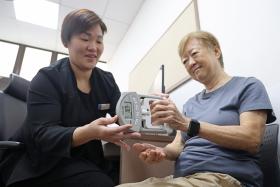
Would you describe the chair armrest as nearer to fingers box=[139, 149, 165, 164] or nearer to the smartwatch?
fingers box=[139, 149, 165, 164]

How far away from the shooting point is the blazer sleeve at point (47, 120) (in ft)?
2.63

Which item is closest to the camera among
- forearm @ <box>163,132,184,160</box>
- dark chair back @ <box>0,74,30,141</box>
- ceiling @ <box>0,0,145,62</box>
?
forearm @ <box>163,132,184,160</box>

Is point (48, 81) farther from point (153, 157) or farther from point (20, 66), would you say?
point (20, 66)

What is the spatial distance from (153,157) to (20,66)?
3683 millimetres

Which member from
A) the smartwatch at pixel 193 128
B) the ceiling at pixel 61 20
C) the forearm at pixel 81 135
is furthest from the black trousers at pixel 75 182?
the ceiling at pixel 61 20

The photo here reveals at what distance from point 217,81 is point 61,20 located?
9.27ft

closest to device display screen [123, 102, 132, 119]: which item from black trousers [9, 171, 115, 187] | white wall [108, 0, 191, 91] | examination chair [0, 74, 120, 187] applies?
black trousers [9, 171, 115, 187]

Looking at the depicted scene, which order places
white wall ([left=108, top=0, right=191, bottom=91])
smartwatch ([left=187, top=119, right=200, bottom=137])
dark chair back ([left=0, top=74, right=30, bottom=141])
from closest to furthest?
smartwatch ([left=187, top=119, right=200, bottom=137]), dark chair back ([left=0, top=74, right=30, bottom=141]), white wall ([left=108, top=0, right=191, bottom=91])

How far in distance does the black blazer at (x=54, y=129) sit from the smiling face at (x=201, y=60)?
39 centimetres

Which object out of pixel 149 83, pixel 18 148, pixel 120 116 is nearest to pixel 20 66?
pixel 149 83

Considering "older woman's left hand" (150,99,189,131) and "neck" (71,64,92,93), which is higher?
"neck" (71,64,92,93)

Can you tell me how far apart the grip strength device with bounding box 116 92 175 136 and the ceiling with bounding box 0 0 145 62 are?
241cm

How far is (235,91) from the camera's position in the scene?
2.90ft

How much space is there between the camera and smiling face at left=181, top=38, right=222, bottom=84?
1.04m
